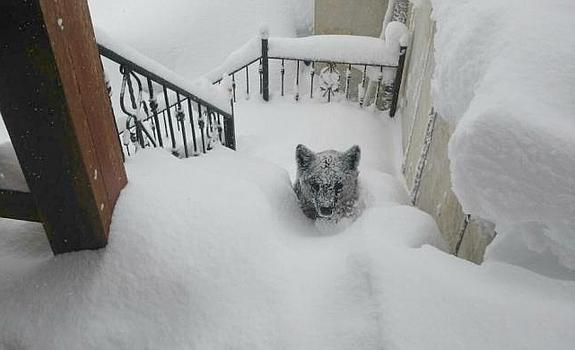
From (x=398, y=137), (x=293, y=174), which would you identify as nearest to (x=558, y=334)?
(x=293, y=174)

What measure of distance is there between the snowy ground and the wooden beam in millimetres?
223

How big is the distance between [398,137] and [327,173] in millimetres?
3086

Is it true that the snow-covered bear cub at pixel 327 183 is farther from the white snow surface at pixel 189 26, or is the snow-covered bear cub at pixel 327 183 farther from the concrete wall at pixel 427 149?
the white snow surface at pixel 189 26

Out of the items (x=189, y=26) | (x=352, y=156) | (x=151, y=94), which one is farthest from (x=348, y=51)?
(x=189, y=26)

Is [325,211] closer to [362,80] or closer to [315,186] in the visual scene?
[315,186]

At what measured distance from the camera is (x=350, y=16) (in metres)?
8.70

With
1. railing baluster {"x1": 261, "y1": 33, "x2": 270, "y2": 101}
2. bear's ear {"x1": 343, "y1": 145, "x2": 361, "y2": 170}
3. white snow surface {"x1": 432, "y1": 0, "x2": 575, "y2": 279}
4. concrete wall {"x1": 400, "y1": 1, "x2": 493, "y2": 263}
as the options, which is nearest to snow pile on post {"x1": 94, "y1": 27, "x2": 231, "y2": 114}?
bear's ear {"x1": 343, "y1": 145, "x2": 361, "y2": 170}

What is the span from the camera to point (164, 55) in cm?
943

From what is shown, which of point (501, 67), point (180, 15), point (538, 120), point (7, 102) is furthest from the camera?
point (180, 15)

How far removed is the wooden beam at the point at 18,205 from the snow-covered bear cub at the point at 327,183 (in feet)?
7.59

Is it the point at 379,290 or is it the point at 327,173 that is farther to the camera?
the point at 327,173

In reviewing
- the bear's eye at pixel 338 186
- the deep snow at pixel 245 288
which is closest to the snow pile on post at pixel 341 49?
the bear's eye at pixel 338 186

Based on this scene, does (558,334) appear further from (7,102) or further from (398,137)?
(398,137)

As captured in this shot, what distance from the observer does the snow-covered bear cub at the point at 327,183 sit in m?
3.65
